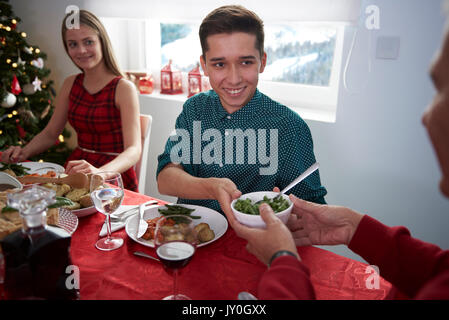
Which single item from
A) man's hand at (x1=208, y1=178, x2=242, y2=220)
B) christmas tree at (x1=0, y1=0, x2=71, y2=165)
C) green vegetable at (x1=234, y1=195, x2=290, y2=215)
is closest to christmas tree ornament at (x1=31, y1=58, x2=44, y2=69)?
christmas tree at (x1=0, y1=0, x2=71, y2=165)

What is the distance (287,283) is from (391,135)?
5.13ft

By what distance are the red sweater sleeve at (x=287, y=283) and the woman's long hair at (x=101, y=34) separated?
75.8 inches

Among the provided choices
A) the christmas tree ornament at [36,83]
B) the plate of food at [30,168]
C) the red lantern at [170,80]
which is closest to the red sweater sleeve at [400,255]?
the plate of food at [30,168]

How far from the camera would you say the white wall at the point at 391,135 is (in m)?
1.84

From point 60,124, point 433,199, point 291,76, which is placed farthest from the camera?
point 291,76

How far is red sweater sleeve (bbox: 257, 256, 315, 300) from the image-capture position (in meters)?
0.69

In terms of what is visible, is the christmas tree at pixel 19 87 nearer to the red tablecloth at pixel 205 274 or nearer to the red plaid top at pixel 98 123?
the red plaid top at pixel 98 123

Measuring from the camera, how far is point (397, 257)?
0.86 metres

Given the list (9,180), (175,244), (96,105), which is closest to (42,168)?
(9,180)

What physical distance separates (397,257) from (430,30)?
1443 millimetres
